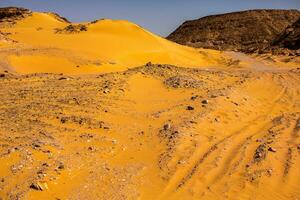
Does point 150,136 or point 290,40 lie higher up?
point 150,136

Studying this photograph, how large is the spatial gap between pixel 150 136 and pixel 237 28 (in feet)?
160

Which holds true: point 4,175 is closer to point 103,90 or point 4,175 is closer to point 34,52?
point 103,90

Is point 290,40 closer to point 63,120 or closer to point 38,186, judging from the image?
point 63,120

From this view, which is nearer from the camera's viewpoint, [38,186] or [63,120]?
[38,186]

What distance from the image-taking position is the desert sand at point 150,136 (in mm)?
6926

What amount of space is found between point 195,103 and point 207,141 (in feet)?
6.27

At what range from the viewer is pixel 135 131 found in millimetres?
8891

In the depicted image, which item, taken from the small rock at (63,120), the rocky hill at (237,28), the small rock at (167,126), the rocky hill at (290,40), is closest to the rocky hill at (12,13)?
the rocky hill at (290,40)

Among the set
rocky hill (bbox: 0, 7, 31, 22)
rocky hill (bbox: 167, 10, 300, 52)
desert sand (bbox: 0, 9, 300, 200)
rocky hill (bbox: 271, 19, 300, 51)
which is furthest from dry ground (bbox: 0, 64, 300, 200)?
rocky hill (bbox: 167, 10, 300, 52)

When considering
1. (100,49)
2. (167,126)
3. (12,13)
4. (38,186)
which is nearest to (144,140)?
(167,126)

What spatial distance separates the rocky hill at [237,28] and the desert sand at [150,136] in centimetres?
3828

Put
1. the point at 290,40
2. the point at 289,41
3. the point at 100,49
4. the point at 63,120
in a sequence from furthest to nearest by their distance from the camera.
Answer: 1. the point at 290,40
2. the point at 289,41
3. the point at 100,49
4. the point at 63,120

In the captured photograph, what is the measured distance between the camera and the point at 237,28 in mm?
55469

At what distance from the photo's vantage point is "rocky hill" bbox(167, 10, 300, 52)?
5250 centimetres
